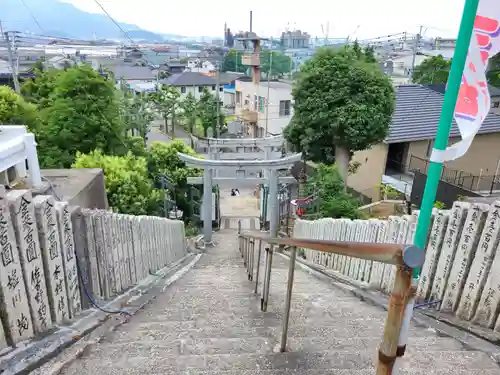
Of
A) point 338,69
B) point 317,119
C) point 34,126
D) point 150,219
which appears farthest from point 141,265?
point 338,69

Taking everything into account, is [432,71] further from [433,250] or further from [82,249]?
[82,249]

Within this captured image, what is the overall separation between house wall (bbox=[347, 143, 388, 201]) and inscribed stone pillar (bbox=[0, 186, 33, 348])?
15.6 meters

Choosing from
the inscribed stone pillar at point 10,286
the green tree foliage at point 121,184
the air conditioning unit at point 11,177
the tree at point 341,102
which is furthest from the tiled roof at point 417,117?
the inscribed stone pillar at point 10,286

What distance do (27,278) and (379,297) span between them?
356 centimetres

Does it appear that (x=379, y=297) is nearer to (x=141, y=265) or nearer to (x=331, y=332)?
(x=331, y=332)

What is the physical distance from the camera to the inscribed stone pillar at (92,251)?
150 inches

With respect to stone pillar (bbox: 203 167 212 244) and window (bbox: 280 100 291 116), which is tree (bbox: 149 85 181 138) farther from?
stone pillar (bbox: 203 167 212 244)

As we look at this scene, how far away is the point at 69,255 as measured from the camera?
3.44 meters

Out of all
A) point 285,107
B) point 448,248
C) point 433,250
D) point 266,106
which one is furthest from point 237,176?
point 285,107

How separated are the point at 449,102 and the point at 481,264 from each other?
2.03 meters

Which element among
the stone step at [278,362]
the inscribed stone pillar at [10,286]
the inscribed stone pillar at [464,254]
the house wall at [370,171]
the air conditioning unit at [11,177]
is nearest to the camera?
the inscribed stone pillar at [10,286]

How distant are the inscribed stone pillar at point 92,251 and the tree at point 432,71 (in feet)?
103

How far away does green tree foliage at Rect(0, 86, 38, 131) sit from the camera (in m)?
12.2

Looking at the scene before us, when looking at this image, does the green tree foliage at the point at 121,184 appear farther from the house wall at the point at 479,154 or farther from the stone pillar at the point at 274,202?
the house wall at the point at 479,154
